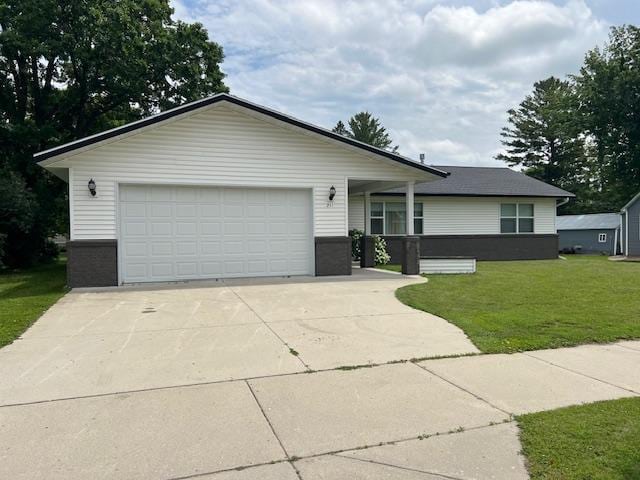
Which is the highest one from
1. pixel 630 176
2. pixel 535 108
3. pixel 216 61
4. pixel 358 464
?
pixel 535 108

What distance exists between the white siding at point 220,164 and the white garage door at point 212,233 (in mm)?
350

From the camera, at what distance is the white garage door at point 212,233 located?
1176cm

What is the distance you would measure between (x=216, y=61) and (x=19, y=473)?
20.2 m

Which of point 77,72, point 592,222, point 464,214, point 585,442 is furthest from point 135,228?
point 592,222

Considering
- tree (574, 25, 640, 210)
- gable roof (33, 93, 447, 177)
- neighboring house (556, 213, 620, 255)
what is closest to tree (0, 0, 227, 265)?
gable roof (33, 93, 447, 177)

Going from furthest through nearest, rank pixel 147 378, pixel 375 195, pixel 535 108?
pixel 535 108
pixel 375 195
pixel 147 378

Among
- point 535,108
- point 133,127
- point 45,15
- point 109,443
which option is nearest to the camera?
point 109,443

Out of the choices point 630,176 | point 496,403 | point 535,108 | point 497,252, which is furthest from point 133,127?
point 535,108

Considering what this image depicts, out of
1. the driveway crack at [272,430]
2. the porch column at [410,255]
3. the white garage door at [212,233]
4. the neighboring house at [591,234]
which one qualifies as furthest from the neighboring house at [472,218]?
the driveway crack at [272,430]

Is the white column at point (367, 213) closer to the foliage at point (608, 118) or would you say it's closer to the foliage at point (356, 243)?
the foliage at point (356, 243)

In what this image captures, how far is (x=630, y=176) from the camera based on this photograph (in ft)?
115

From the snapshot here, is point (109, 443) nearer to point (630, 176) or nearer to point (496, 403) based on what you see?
point (496, 403)

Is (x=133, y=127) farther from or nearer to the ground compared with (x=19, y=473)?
farther from the ground

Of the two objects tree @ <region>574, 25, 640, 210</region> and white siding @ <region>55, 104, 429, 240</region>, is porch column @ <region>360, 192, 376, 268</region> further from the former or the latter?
tree @ <region>574, 25, 640, 210</region>
